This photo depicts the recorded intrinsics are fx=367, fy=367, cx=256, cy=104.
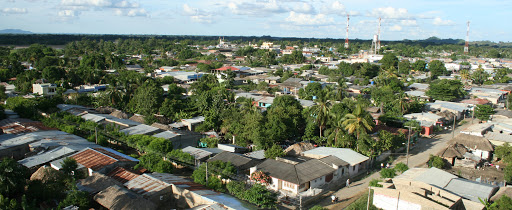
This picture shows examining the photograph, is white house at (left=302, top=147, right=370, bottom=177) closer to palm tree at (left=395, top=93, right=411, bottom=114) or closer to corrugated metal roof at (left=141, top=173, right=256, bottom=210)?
corrugated metal roof at (left=141, top=173, right=256, bottom=210)

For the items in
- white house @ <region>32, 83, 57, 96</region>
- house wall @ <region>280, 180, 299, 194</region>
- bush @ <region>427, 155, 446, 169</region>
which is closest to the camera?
house wall @ <region>280, 180, 299, 194</region>

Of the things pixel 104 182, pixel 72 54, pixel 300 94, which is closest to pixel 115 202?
pixel 104 182

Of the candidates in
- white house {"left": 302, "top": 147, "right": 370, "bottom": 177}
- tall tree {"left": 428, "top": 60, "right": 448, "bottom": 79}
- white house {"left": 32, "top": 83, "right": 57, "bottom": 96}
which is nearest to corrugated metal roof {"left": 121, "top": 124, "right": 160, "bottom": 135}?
white house {"left": 302, "top": 147, "right": 370, "bottom": 177}

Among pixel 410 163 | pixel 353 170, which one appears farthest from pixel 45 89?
pixel 410 163

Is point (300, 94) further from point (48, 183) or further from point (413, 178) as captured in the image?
point (48, 183)

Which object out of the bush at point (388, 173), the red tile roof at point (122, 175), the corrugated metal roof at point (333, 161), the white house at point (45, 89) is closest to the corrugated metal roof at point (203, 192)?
the red tile roof at point (122, 175)

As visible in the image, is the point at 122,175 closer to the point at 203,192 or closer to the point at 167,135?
the point at 203,192
